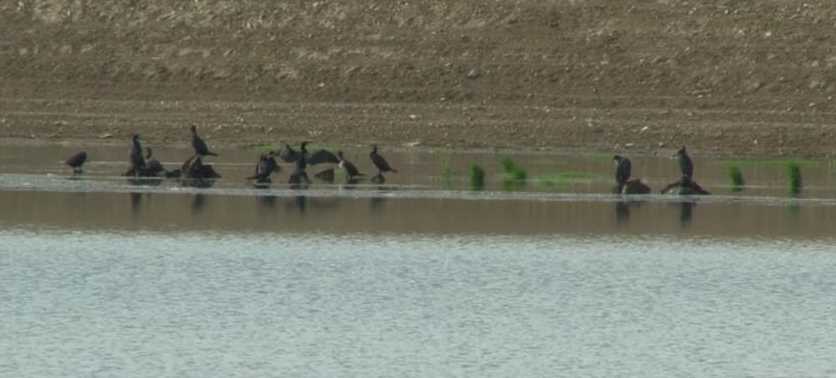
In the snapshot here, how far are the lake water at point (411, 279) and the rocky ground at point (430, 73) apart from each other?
5682mm

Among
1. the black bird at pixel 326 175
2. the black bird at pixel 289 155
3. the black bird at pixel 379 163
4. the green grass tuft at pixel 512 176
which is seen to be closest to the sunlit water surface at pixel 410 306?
the green grass tuft at pixel 512 176

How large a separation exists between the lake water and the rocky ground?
18.6 ft

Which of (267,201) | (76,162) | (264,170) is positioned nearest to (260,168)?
(264,170)

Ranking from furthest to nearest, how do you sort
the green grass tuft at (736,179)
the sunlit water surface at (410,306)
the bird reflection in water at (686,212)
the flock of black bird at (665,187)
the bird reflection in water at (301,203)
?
Result: the green grass tuft at (736,179)
the flock of black bird at (665,187)
the bird reflection in water at (301,203)
the bird reflection in water at (686,212)
the sunlit water surface at (410,306)

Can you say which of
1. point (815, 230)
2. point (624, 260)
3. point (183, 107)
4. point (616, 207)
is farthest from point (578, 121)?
point (624, 260)

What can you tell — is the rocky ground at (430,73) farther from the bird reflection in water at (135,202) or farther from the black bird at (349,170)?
the bird reflection in water at (135,202)

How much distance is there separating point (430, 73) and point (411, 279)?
67.2 ft

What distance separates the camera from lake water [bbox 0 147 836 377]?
1459 centimetres

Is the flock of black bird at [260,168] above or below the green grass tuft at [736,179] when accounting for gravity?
above

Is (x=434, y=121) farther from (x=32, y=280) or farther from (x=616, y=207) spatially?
(x=32, y=280)

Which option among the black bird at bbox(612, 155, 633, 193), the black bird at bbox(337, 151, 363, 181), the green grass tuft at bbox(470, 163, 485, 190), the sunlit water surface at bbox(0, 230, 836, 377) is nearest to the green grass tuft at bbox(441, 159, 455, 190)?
the green grass tuft at bbox(470, 163, 485, 190)

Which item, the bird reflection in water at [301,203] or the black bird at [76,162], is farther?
the black bird at [76,162]

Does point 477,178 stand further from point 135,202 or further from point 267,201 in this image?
point 135,202

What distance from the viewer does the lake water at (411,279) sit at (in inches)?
574
